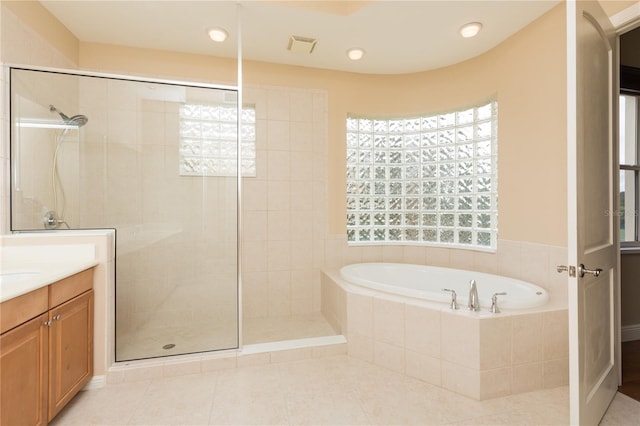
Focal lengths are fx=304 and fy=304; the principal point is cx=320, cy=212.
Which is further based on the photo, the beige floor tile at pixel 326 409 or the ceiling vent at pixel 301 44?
the ceiling vent at pixel 301 44

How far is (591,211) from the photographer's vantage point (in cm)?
144

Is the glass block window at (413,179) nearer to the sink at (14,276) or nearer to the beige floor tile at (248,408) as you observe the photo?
the beige floor tile at (248,408)

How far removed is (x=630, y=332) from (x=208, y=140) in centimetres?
369

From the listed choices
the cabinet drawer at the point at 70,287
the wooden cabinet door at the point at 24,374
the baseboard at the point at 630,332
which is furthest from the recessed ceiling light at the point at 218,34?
the baseboard at the point at 630,332

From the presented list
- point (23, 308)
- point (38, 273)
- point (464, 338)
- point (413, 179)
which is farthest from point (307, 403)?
point (413, 179)

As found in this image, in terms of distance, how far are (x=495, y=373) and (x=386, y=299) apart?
2.40ft

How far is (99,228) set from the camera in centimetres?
199

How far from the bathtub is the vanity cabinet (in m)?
1.83

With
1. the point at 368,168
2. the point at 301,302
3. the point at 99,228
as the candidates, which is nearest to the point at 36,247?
the point at 99,228

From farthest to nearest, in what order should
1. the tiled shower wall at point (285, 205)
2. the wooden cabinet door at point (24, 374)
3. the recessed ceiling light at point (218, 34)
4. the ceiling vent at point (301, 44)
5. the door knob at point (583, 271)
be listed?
the tiled shower wall at point (285, 205), the ceiling vent at point (301, 44), the recessed ceiling light at point (218, 34), the door knob at point (583, 271), the wooden cabinet door at point (24, 374)

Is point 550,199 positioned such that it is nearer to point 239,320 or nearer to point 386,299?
point 386,299

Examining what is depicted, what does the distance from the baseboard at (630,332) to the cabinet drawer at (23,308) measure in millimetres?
3947

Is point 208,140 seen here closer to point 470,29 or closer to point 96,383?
point 96,383

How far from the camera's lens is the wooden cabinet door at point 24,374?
117 cm
